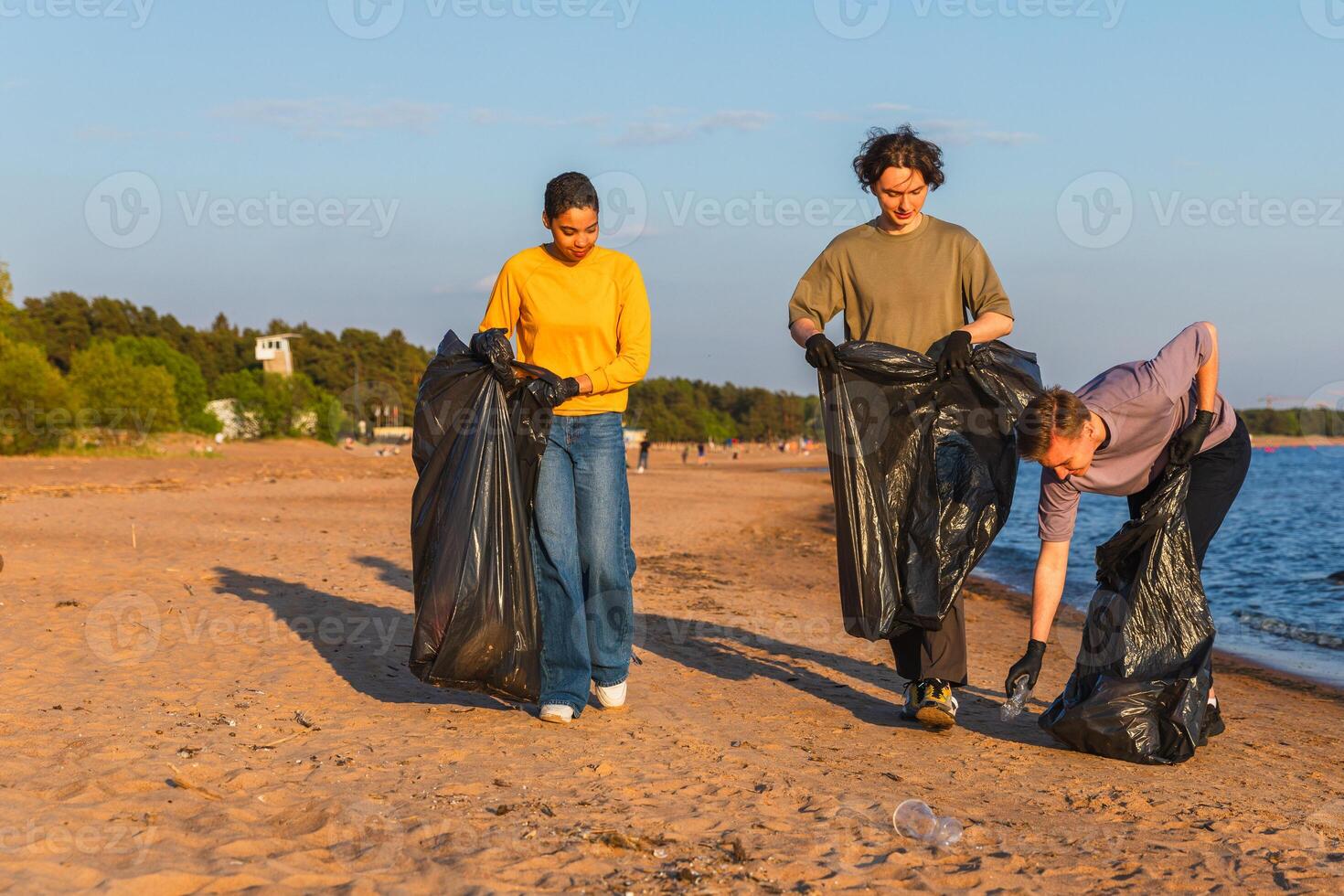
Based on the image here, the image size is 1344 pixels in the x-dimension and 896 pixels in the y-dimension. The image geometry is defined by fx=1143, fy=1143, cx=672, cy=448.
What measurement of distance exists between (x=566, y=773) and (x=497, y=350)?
4.96 ft

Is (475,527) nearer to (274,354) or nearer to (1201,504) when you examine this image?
(1201,504)

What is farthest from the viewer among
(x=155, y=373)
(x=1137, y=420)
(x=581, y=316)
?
(x=155, y=373)

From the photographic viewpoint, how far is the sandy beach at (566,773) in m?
2.75

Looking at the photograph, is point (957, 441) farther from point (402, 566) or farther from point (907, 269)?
point (402, 566)

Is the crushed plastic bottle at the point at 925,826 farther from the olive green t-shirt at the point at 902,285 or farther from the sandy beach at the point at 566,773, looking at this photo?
the olive green t-shirt at the point at 902,285

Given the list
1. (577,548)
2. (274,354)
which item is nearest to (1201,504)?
(577,548)

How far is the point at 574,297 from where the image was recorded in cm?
421

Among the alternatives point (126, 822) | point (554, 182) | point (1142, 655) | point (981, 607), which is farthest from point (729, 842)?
point (981, 607)

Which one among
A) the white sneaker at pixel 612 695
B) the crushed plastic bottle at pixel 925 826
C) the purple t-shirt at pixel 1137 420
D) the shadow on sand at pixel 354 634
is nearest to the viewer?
the crushed plastic bottle at pixel 925 826

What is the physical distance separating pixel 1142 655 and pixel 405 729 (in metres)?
2.59

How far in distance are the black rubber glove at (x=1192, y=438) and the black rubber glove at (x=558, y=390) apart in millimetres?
2088

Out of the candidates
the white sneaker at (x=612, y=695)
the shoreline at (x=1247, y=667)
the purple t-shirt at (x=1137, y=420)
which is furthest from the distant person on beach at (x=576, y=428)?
the shoreline at (x=1247, y=667)

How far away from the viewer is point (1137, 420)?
12.4 feet

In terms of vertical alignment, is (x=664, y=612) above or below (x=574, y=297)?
below
